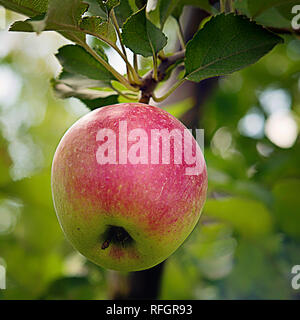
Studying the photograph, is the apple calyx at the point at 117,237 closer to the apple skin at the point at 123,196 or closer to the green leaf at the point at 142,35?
the apple skin at the point at 123,196

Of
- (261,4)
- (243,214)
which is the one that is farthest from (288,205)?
(261,4)

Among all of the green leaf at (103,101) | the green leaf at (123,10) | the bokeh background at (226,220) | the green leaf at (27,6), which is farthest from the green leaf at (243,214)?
the green leaf at (27,6)

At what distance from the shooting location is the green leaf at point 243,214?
1031mm

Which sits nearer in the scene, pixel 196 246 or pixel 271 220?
pixel 271 220

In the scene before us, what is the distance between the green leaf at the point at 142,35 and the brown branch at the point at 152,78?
6cm

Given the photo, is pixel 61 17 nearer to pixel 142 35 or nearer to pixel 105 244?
pixel 142 35

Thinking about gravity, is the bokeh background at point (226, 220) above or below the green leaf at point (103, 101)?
below

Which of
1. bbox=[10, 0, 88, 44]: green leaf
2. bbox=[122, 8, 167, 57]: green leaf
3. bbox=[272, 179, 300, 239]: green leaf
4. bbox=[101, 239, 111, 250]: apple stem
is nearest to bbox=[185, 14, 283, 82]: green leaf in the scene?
bbox=[122, 8, 167, 57]: green leaf

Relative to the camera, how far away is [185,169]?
50 cm

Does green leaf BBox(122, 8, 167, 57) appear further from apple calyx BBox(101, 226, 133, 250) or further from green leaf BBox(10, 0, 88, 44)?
apple calyx BBox(101, 226, 133, 250)

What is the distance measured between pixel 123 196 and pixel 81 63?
27cm
